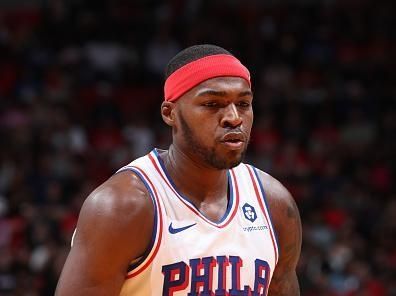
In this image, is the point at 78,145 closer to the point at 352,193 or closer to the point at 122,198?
the point at 352,193

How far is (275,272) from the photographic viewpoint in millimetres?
3555

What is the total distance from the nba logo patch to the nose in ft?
1.40

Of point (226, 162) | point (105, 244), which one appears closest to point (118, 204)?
point (105, 244)

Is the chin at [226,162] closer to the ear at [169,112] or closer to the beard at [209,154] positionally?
the beard at [209,154]

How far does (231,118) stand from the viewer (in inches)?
123

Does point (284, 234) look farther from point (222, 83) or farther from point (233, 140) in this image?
point (222, 83)

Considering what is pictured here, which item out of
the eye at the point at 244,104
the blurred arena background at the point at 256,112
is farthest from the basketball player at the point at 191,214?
the blurred arena background at the point at 256,112

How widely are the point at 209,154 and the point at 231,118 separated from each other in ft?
0.55

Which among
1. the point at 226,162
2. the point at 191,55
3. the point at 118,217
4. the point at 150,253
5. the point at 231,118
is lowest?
the point at 150,253

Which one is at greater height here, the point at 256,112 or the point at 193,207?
the point at 256,112

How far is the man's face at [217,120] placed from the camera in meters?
3.12

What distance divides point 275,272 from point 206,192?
485 millimetres

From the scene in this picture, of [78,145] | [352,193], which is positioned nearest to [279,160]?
[352,193]

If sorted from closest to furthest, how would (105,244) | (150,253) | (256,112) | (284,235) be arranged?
(105,244) < (150,253) < (284,235) < (256,112)
